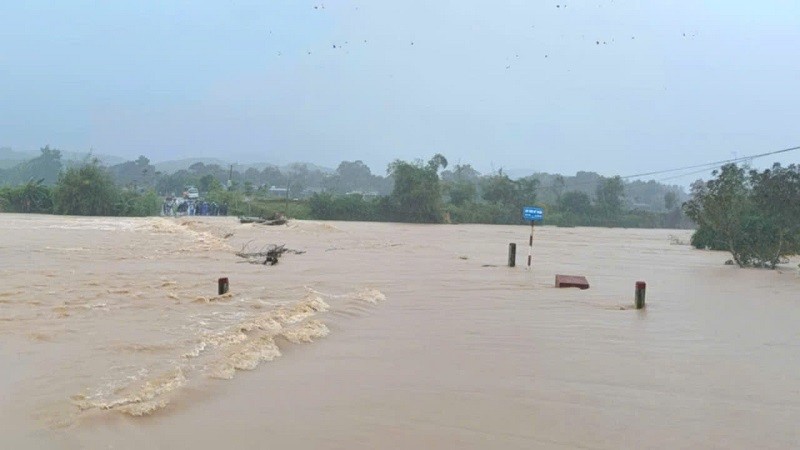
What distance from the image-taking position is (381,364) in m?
6.55

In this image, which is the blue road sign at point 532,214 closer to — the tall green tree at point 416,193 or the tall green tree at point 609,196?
the tall green tree at point 416,193

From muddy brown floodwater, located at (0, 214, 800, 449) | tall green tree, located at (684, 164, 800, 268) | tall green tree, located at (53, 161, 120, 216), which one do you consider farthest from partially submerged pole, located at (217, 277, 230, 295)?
tall green tree, located at (53, 161, 120, 216)

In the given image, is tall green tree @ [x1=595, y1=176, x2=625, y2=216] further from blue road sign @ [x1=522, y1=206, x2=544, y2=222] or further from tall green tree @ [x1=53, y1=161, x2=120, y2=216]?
blue road sign @ [x1=522, y1=206, x2=544, y2=222]

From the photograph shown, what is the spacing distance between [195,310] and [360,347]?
286cm

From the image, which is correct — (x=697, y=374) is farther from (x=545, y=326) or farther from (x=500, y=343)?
(x=545, y=326)

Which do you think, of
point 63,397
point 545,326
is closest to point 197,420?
point 63,397

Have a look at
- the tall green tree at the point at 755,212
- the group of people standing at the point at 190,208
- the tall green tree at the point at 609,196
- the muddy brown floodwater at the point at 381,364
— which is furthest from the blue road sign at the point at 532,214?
the tall green tree at the point at 609,196

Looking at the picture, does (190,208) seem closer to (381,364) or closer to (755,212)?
(755,212)

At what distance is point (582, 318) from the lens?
9.80 metres

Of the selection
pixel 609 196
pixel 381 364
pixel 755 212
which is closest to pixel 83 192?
pixel 755 212

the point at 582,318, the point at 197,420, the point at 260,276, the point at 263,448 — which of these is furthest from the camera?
the point at 260,276

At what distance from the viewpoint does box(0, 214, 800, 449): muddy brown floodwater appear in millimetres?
4691

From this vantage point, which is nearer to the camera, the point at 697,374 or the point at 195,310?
the point at 697,374

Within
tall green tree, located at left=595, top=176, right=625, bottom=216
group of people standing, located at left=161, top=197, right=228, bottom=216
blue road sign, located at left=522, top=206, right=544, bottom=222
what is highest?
tall green tree, located at left=595, top=176, right=625, bottom=216
